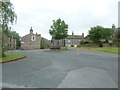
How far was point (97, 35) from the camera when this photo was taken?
33.2m

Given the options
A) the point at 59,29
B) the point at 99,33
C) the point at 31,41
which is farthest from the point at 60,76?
the point at 31,41

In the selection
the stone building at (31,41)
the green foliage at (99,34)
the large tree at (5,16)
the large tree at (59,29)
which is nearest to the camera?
the large tree at (5,16)

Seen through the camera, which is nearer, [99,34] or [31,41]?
[99,34]

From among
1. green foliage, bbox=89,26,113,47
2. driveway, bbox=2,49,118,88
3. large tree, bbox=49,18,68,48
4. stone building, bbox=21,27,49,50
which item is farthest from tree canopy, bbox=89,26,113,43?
driveway, bbox=2,49,118,88

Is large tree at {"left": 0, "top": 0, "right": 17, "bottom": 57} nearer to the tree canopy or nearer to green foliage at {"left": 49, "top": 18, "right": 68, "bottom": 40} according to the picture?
green foliage at {"left": 49, "top": 18, "right": 68, "bottom": 40}

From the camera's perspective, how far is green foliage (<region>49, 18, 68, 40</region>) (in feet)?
77.6

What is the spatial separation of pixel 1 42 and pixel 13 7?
4490 millimetres

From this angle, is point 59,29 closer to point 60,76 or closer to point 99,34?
point 99,34

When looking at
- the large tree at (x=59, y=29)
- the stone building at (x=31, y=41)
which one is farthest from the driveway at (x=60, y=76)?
the stone building at (x=31, y=41)

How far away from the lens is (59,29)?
2362cm

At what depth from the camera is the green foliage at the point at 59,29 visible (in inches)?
931

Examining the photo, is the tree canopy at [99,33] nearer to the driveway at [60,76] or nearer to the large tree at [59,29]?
the large tree at [59,29]

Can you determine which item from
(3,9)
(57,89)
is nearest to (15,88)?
(57,89)

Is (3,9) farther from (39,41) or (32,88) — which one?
(39,41)
